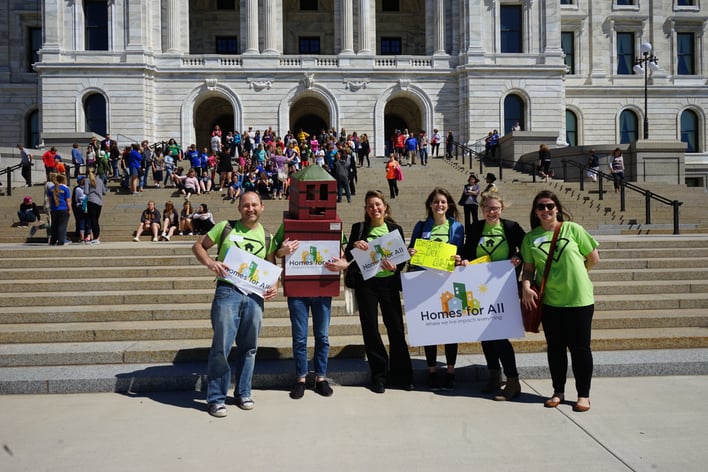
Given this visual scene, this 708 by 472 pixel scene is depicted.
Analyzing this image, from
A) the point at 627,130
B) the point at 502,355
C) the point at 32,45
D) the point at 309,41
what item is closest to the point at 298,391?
the point at 502,355

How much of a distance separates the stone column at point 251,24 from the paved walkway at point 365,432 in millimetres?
31193

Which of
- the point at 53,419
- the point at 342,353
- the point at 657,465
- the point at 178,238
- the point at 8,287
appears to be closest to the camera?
the point at 657,465

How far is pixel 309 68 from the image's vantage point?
112 ft

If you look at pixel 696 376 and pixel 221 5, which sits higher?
pixel 221 5

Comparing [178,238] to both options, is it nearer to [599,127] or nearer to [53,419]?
[53,419]

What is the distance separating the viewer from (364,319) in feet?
20.0

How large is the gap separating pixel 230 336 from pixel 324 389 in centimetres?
112

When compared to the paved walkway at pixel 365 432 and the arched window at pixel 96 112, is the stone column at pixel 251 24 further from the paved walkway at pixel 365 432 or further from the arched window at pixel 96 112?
the paved walkway at pixel 365 432

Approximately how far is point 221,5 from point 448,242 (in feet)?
125

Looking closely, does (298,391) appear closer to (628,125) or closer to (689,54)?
(628,125)

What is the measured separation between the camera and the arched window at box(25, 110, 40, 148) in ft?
124

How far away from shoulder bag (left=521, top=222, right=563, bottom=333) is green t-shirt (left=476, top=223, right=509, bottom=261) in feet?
1.47

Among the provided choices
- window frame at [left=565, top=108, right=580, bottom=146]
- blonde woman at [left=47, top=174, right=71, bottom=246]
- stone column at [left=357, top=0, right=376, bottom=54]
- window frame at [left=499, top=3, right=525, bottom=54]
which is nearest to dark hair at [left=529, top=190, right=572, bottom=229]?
blonde woman at [left=47, top=174, right=71, bottom=246]

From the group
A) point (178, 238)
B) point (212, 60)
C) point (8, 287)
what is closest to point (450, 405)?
point (8, 287)
